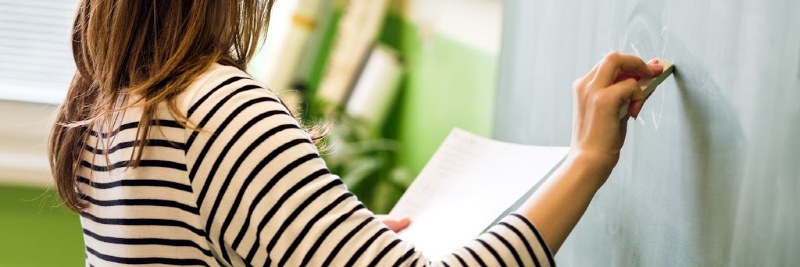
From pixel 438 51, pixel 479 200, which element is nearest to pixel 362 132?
pixel 438 51

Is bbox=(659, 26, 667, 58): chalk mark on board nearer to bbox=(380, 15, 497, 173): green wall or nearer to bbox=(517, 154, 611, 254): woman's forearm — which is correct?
bbox=(517, 154, 611, 254): woman's forearm

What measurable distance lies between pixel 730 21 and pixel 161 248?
57 cm

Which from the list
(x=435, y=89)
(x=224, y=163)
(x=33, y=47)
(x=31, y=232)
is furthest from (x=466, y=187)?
(x=33, y=47)

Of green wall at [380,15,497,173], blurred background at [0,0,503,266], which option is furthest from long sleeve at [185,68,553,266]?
blurred background at [0,0,503,266]

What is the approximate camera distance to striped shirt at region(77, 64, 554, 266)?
2.68 ft

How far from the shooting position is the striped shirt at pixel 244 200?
32.1 inches

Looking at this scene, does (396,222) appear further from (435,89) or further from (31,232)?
(31,232)

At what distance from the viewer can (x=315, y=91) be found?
9.90 feet

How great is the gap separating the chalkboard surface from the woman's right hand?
0.07m

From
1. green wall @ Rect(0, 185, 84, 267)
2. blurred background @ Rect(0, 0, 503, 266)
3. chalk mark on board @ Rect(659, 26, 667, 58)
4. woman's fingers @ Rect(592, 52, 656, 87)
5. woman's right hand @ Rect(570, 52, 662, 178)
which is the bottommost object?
green wall @ Rect(0, 185, 84, 267)

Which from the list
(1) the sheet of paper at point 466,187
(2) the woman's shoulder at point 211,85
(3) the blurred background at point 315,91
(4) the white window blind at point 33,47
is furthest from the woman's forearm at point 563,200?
(4) the white window blind at point 33,47

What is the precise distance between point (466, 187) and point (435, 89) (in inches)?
57.5

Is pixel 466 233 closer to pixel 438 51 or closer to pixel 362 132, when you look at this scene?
pixel 438 51

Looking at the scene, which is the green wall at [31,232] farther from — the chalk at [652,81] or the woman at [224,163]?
the chalk at [652,81]
